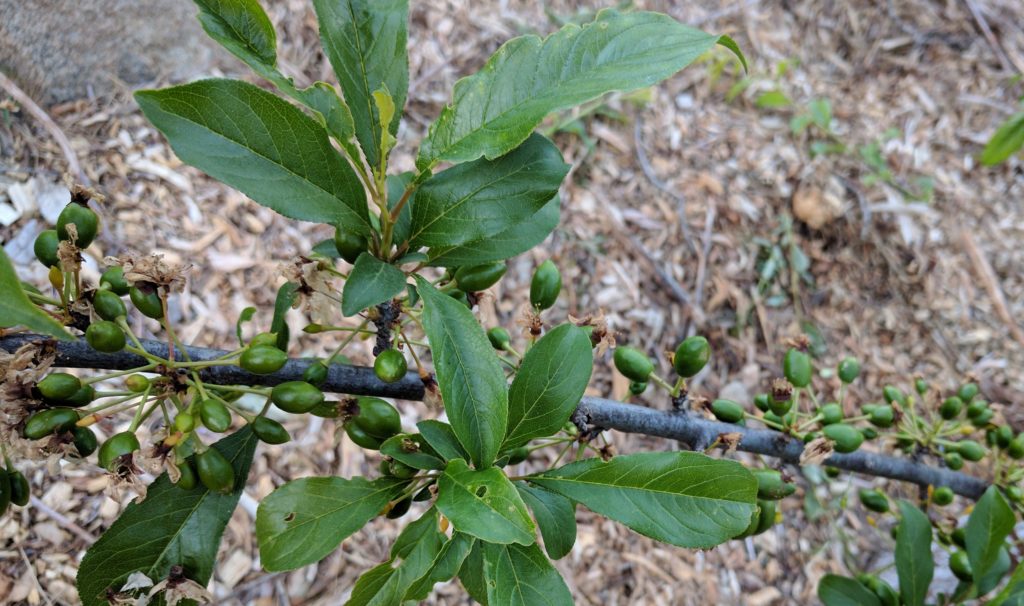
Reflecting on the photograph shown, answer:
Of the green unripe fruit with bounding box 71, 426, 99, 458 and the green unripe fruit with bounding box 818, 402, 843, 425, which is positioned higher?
the green unripe fruit with bounding box 71, 426, 99, 458

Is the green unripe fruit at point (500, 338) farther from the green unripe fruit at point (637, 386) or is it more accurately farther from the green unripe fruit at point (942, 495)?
the green unripe fruit at point (942, 495)

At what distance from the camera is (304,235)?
8.05 feet

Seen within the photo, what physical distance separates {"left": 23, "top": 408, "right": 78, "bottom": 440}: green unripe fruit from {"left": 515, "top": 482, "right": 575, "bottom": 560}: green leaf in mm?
631

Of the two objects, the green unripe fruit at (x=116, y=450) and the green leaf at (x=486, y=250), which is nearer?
the green unripe fruit at (x=116, y=450)

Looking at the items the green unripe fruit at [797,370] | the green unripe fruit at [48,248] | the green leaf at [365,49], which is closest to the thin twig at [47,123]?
the green unripe fruit at [48,248]

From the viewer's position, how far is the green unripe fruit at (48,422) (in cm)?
91

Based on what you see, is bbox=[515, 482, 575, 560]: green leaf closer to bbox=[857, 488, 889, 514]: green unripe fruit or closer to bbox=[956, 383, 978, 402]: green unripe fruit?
bbox=[857, 488, 889, 514]: green unripe fruit

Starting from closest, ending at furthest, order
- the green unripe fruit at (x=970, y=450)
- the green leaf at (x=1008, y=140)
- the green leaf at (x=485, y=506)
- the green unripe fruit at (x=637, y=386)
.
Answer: the green leaf at (x=485, y=506) → the green unripe fruit at (x=637, y=386) → the green unripe fruit at (x=970, y=450) → the green leaf at (x=1008, y=140)

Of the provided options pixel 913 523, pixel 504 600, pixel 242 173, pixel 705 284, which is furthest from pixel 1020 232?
pixel 242 173

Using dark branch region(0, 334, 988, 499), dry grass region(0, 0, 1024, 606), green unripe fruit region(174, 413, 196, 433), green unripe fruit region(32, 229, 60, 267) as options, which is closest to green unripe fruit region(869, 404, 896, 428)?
dark branch region(0, 334, 988, 499)

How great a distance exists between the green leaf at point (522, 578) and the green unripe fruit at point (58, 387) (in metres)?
0.61

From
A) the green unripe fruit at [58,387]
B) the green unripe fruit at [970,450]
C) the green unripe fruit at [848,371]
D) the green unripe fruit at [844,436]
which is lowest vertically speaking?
the green unripe fruit at [970,450]

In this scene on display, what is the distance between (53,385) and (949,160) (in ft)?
12.4

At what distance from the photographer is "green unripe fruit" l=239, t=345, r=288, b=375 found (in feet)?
3.25
